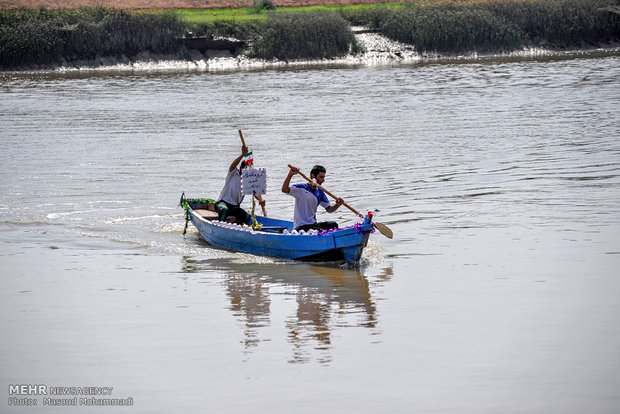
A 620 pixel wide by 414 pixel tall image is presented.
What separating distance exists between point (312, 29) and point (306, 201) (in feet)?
105

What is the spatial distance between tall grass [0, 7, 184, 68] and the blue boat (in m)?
29.1

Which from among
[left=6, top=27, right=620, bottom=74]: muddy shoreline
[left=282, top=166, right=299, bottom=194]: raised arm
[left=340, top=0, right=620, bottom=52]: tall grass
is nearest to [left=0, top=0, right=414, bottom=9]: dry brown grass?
[left=340, top=0, right=620, bottom=52]: tall grass

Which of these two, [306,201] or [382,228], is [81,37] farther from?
[382,228]

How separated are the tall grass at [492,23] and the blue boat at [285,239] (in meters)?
31.7

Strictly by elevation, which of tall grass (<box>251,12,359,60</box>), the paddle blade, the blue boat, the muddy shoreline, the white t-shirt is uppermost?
tall grass (<box>251,12,359,60</box>)

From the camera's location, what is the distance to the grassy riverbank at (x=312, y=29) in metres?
44.3

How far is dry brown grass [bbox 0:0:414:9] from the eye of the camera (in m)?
51.6

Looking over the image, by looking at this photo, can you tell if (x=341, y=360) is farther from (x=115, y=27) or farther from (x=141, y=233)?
(x=115, y=27)

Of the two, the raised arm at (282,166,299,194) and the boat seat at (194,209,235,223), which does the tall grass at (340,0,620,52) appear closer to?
the boat seat at (194,209,235,223)

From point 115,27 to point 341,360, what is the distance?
121 feet

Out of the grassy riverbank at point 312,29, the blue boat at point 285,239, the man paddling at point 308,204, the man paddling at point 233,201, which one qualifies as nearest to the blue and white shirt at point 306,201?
the man paddling at point 308,204

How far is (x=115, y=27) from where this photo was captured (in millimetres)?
44719

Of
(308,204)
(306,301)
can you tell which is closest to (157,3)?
(308,204)

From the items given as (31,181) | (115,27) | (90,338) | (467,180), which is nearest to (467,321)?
(90,338)
